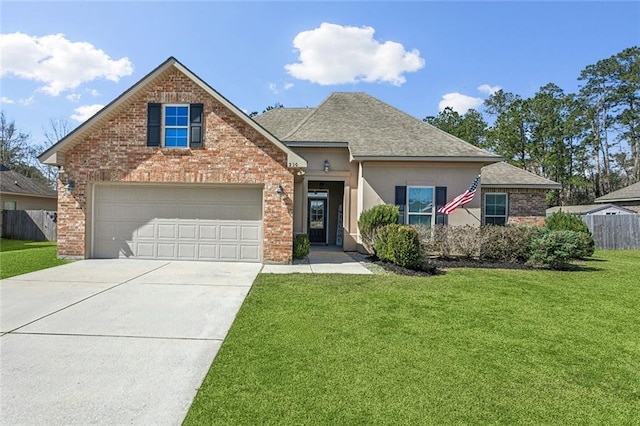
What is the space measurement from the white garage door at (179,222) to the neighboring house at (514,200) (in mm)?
11021

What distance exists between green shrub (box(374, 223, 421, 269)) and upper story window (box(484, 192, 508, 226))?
806cm

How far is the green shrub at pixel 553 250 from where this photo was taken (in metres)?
9.90

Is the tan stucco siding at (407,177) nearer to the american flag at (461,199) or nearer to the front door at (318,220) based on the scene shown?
the american flag at (461,199)

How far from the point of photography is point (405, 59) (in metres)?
19.0

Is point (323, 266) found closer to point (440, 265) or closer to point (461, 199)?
point (440, 265)

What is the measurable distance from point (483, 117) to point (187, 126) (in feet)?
132

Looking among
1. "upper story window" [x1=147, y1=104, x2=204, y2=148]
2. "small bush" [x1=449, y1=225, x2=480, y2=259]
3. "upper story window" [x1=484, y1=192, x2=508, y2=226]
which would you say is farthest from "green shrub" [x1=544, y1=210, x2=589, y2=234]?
"upper story window" [x1=147, y1=104, x2=204, y2=148]

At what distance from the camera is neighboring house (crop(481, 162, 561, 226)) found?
612 inches

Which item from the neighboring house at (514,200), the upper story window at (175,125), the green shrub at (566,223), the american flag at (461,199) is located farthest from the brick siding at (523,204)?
the upper story window at (175,125)

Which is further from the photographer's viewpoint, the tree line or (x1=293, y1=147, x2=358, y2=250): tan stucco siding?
the tree line

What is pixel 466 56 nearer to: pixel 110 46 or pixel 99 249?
pixel 110 46

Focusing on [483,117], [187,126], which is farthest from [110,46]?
[483,117]

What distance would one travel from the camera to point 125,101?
9992 millimetres

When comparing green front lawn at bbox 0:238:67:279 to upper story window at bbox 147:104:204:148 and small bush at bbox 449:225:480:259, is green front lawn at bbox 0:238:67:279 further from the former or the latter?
small bush at bbox 449:225:480:259
